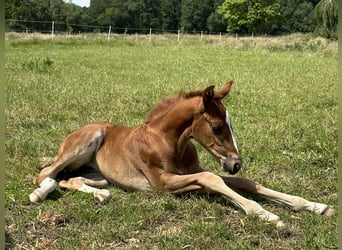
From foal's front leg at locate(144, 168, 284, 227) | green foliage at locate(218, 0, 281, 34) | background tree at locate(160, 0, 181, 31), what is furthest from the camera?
background tree at locate(160, 0, 181, 31)

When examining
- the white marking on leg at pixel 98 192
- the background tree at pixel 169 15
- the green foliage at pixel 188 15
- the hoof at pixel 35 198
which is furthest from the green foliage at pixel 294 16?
the hoof at pixel 35 198

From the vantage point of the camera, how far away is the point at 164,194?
4.21 meters

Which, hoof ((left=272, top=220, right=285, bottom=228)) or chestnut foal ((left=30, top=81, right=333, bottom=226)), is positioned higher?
chestnut foal ((left=30, top=81, right=333, bottom=226))

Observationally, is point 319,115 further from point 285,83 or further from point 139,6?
point 139,6

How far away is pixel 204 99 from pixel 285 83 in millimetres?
8941

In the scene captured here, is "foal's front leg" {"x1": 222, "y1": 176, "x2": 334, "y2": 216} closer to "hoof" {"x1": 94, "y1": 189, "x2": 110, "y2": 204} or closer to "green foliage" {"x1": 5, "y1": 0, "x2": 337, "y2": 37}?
"hoof" {"x1": 94, "y1": 189, "x2": 110, "y2": 204}

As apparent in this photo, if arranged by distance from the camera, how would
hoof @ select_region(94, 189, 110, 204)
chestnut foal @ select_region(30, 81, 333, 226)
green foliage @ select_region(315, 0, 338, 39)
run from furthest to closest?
green foliage @ select_region(315, 0, 338, 39) → hoof @ select_region(94, 189, 110, 204) → chestnut foal @ select_region(30, 81, 333, 226)

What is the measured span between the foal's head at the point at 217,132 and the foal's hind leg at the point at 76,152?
126cm

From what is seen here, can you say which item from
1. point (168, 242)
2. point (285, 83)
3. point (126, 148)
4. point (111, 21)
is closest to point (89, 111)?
point (126, 148)

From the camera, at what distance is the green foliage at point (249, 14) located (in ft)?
248

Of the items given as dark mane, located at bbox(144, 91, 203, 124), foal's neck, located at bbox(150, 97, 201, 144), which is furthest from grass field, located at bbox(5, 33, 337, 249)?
dark mane, located at bbox(144, 91, 203, 124)

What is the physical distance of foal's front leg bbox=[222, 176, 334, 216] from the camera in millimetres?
3838

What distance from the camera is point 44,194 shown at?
4234 mm

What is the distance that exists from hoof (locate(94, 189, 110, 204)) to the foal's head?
98cm
